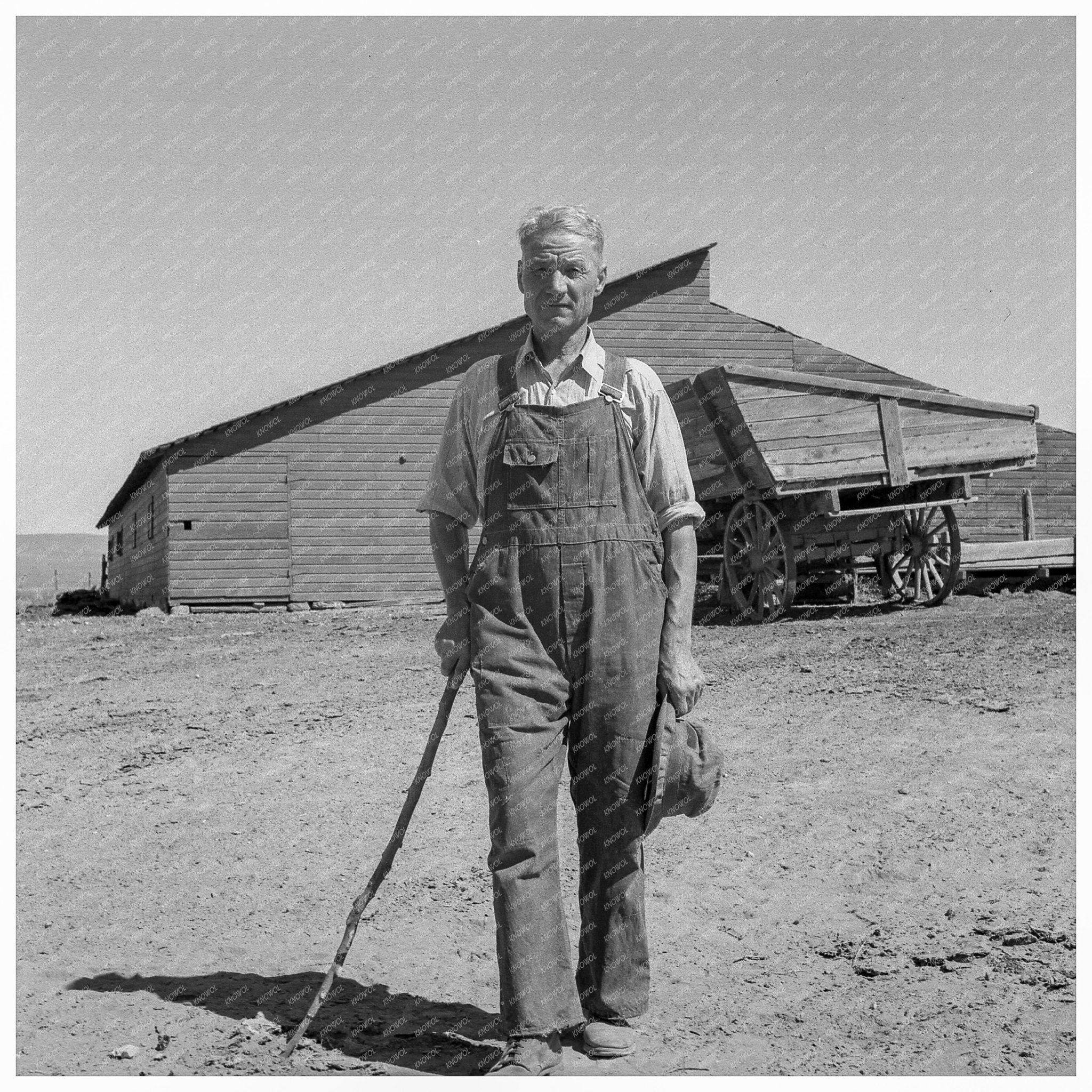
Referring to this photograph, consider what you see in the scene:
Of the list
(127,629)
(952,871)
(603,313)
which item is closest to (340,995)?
(952,871)

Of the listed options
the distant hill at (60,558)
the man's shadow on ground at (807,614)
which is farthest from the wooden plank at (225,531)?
the distant hill at (60,558)

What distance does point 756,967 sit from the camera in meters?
3.99

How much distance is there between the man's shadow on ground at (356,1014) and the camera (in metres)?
3.19

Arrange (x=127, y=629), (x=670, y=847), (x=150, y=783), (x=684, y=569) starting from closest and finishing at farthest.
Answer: (x=684, y=569) < (x=670, y=847) < (x=150, y=783) < (x=127, y=629)

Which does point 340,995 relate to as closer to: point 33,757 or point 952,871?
point 952,871

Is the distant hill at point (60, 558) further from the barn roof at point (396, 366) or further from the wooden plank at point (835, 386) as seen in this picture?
the wooden plank at point (835, 386)

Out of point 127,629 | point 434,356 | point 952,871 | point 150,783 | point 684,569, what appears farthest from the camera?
point 434,356

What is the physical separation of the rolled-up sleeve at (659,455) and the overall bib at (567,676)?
52 mm

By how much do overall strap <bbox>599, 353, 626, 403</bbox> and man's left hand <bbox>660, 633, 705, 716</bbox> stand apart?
640 mm

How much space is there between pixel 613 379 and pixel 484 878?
2.62 meters

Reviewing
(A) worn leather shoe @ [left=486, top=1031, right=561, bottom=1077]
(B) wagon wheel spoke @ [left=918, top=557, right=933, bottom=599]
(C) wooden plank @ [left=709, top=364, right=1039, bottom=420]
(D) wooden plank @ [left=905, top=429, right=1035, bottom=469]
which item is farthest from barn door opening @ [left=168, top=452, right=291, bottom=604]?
(A) worn leather shoe @ [left=486, top=1031, right=561, bottom=1077]

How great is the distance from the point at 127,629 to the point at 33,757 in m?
8.03

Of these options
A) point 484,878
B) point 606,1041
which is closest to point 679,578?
point 606,1041

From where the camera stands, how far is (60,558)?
359ft
